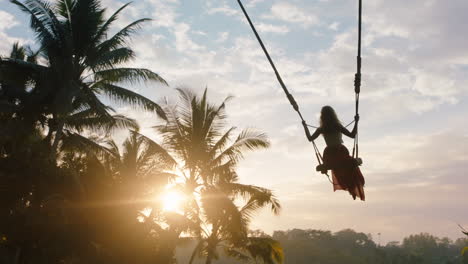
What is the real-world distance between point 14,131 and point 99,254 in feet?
18.4

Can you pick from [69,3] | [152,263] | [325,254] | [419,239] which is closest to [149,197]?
[152,263]

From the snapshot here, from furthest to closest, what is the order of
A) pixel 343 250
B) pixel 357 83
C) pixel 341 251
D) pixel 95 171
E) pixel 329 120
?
1. pixel 343 250
2. pixel 341 251
3. pixel 95 171
4. pixel 357 83
5. pixel 329 120

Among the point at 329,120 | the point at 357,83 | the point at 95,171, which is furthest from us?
the point at 95,171

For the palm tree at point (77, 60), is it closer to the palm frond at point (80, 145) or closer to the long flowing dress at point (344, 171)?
the palm frond at point (80, 145)

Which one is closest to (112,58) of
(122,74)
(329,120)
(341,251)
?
(122,74)

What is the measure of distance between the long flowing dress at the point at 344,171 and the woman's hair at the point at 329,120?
0.86 ft

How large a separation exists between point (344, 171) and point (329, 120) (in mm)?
774

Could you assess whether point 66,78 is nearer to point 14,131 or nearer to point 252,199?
point 14,131

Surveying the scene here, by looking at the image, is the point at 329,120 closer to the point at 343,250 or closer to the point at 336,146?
the point at 336,146

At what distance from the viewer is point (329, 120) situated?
5266 millimetres

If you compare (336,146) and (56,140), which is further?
(56,140)

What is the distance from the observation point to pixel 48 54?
514 inches

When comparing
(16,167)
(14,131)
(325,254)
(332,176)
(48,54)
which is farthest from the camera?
(325,254)

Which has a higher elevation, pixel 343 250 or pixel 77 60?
pixel 77 60
